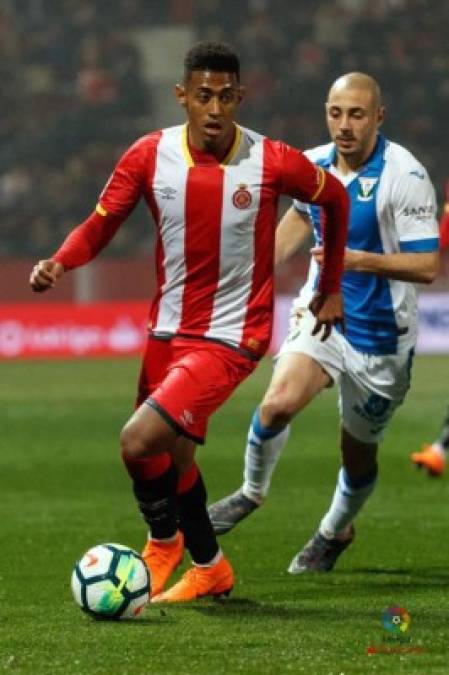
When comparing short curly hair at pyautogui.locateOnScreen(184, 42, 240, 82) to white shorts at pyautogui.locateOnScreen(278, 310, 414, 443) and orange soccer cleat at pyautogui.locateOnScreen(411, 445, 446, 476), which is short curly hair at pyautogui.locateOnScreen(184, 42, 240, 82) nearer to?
white shorts at pyautogui.locateOnScreen(278, 310, 414, 443)

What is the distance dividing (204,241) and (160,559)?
1.25 meters

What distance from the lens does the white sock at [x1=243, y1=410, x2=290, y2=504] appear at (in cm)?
791

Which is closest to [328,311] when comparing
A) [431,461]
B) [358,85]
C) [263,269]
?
[263,269]

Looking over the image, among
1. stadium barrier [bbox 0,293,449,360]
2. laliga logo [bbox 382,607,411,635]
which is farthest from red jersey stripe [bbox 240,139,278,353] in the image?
stadium barrier [bbox 0,293,449,360]

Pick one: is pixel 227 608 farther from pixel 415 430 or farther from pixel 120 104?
pixel 120 104

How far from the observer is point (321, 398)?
18.2 metres

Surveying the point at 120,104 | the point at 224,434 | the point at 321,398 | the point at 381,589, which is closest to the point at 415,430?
the point at 224,434

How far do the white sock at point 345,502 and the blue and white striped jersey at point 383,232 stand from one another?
621 millimetres

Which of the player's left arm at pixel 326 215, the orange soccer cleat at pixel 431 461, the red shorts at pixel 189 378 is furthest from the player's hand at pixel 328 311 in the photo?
the orange soccer cleat at pixel 431 461

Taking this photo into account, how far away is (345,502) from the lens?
7.97 metres

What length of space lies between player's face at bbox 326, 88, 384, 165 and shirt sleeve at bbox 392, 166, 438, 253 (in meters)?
0.25

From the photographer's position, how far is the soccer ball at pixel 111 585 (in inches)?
239

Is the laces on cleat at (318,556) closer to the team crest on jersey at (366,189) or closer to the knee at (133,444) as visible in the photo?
the team crest on jersey at (366,189)

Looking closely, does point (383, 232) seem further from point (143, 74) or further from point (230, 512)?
point (143, 74)
